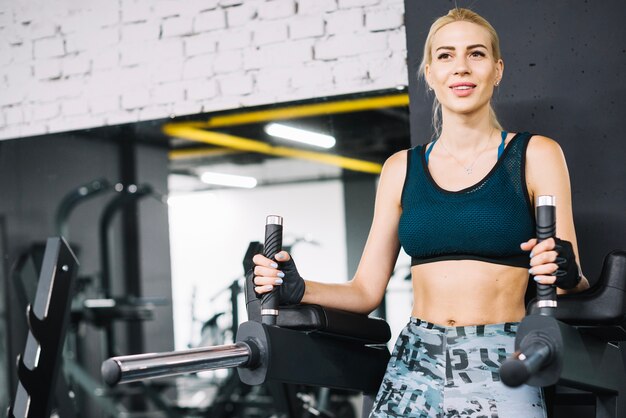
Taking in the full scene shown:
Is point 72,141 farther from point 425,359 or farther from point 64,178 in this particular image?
point 425,359

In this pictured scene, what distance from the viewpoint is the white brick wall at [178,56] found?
10.5 ft

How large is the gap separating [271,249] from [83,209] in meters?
2.59

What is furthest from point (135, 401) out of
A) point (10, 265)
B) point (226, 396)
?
point (10, 265)

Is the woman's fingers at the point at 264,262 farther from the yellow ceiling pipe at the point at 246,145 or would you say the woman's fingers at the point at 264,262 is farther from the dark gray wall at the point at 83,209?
the dark gray wall at the point at 83,209

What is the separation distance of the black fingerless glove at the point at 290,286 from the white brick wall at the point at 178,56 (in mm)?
1474

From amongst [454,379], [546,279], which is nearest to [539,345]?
[546,279]

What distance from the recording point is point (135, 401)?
14.5ft

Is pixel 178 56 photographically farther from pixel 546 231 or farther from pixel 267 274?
pixel 546 231

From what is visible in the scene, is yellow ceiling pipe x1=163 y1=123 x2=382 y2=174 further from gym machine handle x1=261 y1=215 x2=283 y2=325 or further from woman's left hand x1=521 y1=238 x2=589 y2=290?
woman's left hand x1=521 y1=238 x2=589 y2=290

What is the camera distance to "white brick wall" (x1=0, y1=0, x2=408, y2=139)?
10.5 feet

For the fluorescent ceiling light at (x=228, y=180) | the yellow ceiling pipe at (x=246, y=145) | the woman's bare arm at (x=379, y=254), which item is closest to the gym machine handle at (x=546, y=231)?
the woman's bare arm at (x=379, y=254)

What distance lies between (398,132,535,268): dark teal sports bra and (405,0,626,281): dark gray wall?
0.63 meters

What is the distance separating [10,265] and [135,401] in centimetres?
103

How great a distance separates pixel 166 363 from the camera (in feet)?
4.54
